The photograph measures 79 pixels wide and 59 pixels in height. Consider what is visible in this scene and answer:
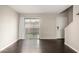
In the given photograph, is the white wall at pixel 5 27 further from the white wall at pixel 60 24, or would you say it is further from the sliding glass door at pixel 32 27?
the white wall at pixel 60 24

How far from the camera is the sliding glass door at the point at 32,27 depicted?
32.2 feet

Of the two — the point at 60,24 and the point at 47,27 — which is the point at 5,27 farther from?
the point at 60,24

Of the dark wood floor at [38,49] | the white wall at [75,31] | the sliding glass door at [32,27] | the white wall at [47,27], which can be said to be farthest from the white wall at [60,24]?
the white wall at [75,31]

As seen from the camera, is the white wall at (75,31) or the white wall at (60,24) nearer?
the white wall at (75,31)

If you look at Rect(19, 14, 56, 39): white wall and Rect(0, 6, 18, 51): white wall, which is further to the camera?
Rect(19, 14, 56, 39): white wall

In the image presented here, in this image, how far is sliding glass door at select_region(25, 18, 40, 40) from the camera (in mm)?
9820

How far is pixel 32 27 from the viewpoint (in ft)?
32.3

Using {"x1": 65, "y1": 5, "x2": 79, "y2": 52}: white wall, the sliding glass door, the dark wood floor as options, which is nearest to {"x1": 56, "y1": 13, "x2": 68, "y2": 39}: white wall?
the sliding glass door

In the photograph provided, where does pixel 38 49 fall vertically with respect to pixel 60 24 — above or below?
below

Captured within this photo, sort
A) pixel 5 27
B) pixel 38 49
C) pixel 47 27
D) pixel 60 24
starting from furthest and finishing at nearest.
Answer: pixel 60 24
pixel 47 27
pixel 5 27
pixel 38 49

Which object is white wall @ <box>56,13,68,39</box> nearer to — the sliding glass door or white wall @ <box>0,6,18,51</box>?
the sliding glass door

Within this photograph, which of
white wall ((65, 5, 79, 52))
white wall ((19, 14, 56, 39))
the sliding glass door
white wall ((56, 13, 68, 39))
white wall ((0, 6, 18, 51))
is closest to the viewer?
white wall ((65, 5, 79, 52))

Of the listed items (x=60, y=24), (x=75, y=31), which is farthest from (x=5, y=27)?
(x=60, y=24)
